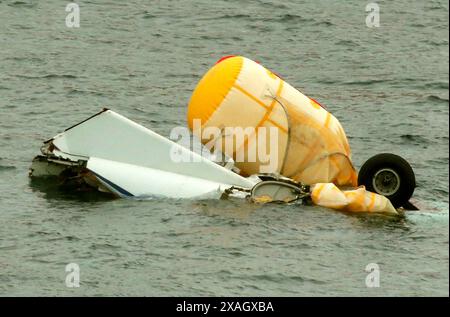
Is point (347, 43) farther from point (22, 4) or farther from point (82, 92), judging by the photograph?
point (22, 4)

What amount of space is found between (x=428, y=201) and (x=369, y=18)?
14.8 metres

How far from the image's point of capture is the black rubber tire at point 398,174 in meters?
21.5

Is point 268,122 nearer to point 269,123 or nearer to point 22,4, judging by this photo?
point 269,123

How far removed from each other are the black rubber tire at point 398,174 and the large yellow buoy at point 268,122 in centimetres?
66

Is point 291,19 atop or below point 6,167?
atop

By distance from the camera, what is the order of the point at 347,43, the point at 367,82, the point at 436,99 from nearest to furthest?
the point at 436,99, the point at 367,82, the point at 347,43

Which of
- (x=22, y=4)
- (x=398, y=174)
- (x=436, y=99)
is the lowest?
(x=436, y=99)

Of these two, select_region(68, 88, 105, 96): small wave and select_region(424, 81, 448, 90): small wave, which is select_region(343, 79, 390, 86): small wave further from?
select_region(68, 88, 105, 96): small wave

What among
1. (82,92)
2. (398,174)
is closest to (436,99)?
(82,92)

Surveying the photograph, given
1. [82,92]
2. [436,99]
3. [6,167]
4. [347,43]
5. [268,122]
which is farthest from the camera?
[347,43]

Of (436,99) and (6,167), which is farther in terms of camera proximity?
(436,99)

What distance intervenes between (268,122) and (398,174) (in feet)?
7.25

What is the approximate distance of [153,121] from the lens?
2764 centimetres

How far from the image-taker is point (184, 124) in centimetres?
2727
